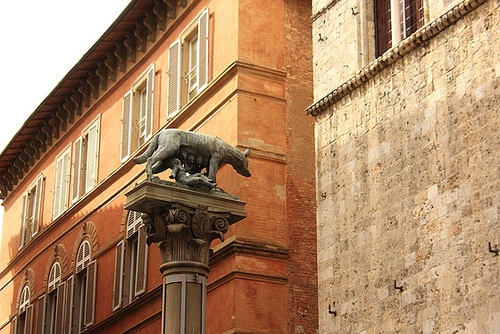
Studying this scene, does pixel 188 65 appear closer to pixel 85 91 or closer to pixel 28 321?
pixel 85 91

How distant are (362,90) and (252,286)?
450 cm

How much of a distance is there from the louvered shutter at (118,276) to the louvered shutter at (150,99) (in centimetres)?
266

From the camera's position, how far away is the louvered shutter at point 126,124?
82.3 ft

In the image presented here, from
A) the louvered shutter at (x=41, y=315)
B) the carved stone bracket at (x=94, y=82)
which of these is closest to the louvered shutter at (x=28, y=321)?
the louvered shutter at (x=41, y=315)

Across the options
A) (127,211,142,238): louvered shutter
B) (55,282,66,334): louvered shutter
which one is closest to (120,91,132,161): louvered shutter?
(127,211,142,238): louvered shutter

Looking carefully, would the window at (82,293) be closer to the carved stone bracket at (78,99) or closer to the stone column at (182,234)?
the carved stone bracket at (78,99)

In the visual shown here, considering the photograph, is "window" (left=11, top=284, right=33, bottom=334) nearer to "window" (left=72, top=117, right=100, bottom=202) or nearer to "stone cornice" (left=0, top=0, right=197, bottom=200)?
"window" (left=72, top=117, right=100, bottom=202)

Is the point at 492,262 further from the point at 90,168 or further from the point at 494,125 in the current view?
the point at 90,168

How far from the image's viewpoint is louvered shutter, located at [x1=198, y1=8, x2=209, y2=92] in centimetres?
2200

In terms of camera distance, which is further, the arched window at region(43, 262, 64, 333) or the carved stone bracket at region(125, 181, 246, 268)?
the arched window at region(43, 262, 64, 333)

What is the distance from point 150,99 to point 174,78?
1.31 meters

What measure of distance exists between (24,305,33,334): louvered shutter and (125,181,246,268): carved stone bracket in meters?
17.0

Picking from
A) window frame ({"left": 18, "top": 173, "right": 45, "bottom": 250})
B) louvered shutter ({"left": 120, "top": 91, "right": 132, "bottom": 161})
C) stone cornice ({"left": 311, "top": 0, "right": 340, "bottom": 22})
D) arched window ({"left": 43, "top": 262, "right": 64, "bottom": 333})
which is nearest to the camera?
stone cornice ({"left": 311, "top": 0, "right": 340, "bottom": 22})

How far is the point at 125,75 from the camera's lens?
26188 millimetres
